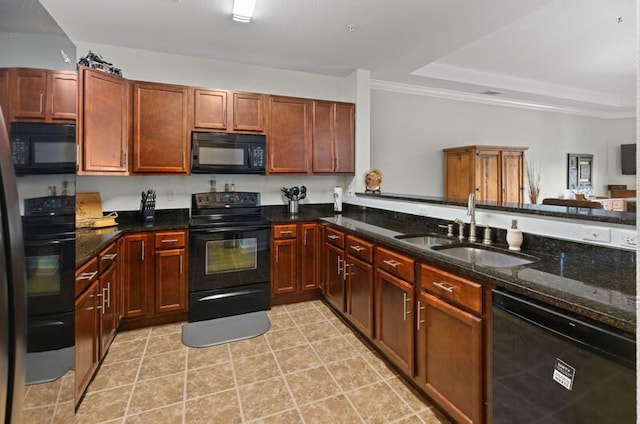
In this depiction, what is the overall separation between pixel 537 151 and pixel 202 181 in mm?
6238

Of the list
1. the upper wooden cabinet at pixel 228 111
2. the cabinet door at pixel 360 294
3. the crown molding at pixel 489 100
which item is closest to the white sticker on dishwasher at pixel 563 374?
the cabinet door at pixel 360 294

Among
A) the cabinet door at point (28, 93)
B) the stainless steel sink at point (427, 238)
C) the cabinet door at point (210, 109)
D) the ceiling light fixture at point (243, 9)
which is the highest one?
the ceiling light fixture at point (243, 9)

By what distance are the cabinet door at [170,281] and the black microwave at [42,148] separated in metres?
1.99

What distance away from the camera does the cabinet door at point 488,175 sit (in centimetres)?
477

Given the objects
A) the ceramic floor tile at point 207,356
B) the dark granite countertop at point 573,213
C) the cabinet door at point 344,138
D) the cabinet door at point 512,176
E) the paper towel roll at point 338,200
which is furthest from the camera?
the cabinet door at point 512,176

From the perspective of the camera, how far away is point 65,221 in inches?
36.8

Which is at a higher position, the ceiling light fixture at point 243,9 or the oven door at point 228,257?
the ceiling light fixture at point 243,9

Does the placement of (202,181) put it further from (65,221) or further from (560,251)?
(560,251)

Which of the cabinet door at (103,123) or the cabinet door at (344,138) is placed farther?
the cabinet door at (344,138)

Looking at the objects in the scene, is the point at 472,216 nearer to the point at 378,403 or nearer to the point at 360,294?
the point at 360,294

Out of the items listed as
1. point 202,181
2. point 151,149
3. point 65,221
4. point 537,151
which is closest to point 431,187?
point 537,151

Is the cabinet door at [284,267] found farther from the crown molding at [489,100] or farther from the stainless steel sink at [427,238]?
the crown molding at [489,100]

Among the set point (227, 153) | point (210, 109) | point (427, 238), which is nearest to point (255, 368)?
point (427, 238)

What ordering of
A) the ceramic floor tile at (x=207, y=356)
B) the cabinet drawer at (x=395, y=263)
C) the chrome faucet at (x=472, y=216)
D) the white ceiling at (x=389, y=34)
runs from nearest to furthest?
the cabinet drawer at (x=395, y=263)
the chrome faucet at (x=472, y=216)
the ceramic floor tile at (x=207, y=356)
the white ceiling at (x=389, y=34)
